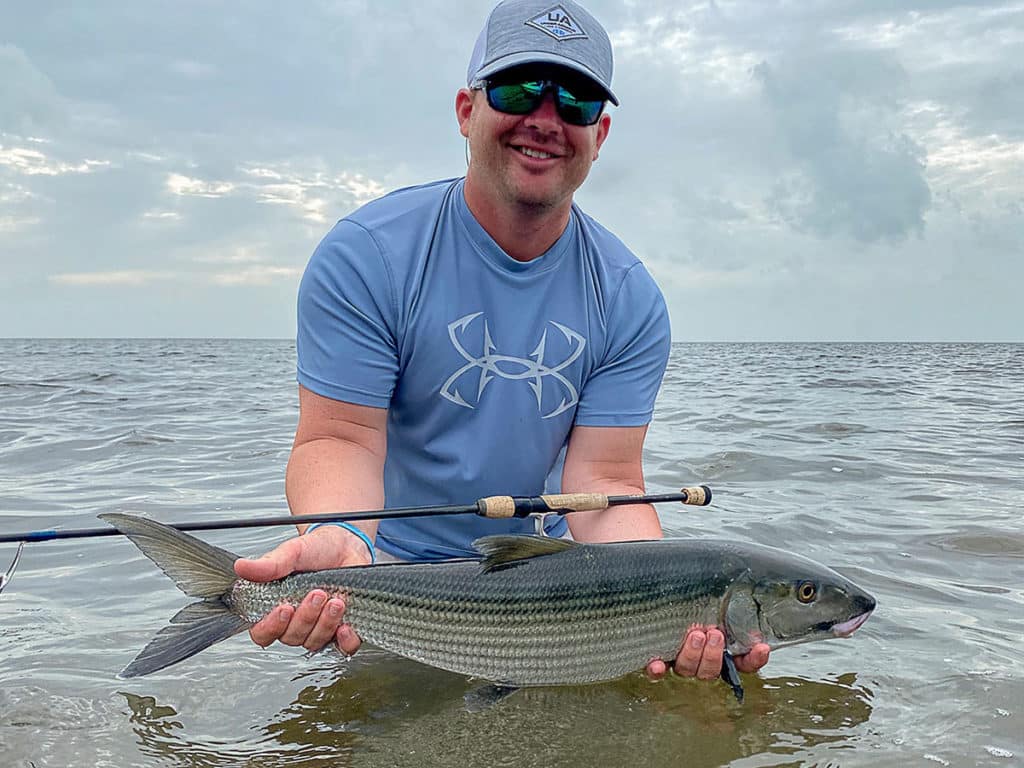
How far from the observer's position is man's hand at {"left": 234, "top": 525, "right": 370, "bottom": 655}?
3.03 metres

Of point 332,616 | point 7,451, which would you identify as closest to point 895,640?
point 332,616

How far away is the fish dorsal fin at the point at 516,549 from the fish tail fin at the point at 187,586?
0.84m

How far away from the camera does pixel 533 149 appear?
141 inches

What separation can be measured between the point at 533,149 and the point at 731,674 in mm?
2059

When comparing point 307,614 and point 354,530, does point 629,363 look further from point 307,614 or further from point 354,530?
point 307,614

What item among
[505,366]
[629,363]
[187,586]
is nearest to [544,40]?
[505,366]

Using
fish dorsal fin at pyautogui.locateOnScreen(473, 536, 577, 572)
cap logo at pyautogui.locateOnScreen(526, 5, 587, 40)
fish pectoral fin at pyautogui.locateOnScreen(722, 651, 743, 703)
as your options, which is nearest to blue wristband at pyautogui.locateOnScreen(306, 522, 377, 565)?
fish dorsal fin at pyautogui.locateOnScreen(473, 536, 577, 572)

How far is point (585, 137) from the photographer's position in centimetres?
361

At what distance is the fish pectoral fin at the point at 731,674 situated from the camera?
316 centimetres

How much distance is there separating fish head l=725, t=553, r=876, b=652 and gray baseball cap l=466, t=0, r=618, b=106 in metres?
1.91

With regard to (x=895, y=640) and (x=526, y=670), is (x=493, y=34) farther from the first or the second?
(x=895, y=640)

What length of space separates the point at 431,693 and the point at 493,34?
2.57 m

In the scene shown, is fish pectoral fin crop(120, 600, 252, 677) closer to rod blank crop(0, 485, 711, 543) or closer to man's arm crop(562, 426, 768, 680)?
rod blank crop(0, 485, 711, 543)

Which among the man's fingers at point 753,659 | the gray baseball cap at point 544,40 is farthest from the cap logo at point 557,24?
the man's fingers at point 753,659
